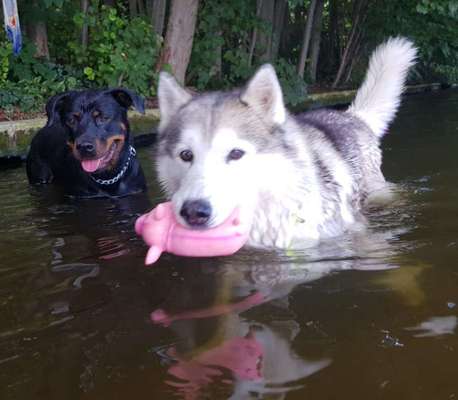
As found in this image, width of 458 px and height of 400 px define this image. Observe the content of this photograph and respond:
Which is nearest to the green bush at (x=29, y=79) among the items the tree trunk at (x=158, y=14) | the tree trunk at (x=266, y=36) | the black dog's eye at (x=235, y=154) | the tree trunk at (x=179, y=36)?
the tree trunk at (x=179, y=36)

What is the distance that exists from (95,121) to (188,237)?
2.91 m

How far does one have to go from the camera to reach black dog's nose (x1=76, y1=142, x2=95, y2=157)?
5.48m

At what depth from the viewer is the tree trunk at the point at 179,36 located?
10922 millimetres

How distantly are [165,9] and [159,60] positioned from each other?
1.58m

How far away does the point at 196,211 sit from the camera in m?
2.95

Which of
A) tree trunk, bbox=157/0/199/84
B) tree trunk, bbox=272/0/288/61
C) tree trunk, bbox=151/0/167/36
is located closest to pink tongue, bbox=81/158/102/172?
tree trunk, bbox=157/0/199/84

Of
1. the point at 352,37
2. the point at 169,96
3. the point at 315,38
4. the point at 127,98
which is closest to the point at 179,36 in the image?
the point at 127,98

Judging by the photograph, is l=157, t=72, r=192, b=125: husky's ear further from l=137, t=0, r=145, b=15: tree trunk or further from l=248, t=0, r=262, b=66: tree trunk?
l=248, t=0, r=262, b=66: tree trunk

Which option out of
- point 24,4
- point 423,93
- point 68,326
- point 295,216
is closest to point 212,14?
point 24,4

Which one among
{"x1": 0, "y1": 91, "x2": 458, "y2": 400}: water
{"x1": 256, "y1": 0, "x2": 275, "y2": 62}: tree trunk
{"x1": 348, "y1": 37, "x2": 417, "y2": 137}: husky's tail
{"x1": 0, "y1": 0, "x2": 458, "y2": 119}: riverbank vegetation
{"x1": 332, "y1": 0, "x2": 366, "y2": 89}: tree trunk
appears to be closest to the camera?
{"x1": 0, "y1": 91, "x2": 458, "y2": 400}: water

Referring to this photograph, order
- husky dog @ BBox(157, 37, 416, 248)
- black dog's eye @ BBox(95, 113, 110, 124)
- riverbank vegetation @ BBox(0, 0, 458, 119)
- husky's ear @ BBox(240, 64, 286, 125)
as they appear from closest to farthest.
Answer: husky dog @ BBox(157, 37, 416, 248)
husky's ear @ BBox(240, 64, 286, 125)
black dog's eye @ BBox(95, 113, 110, 124)
riverbank vegetation @ BBox(0, 0, 458, 119)

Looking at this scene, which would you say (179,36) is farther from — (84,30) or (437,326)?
(437,326)

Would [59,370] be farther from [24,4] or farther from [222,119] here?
[24,4]

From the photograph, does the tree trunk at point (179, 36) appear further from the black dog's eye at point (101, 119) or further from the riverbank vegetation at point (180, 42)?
the black dog's eye at point (101, 119)
